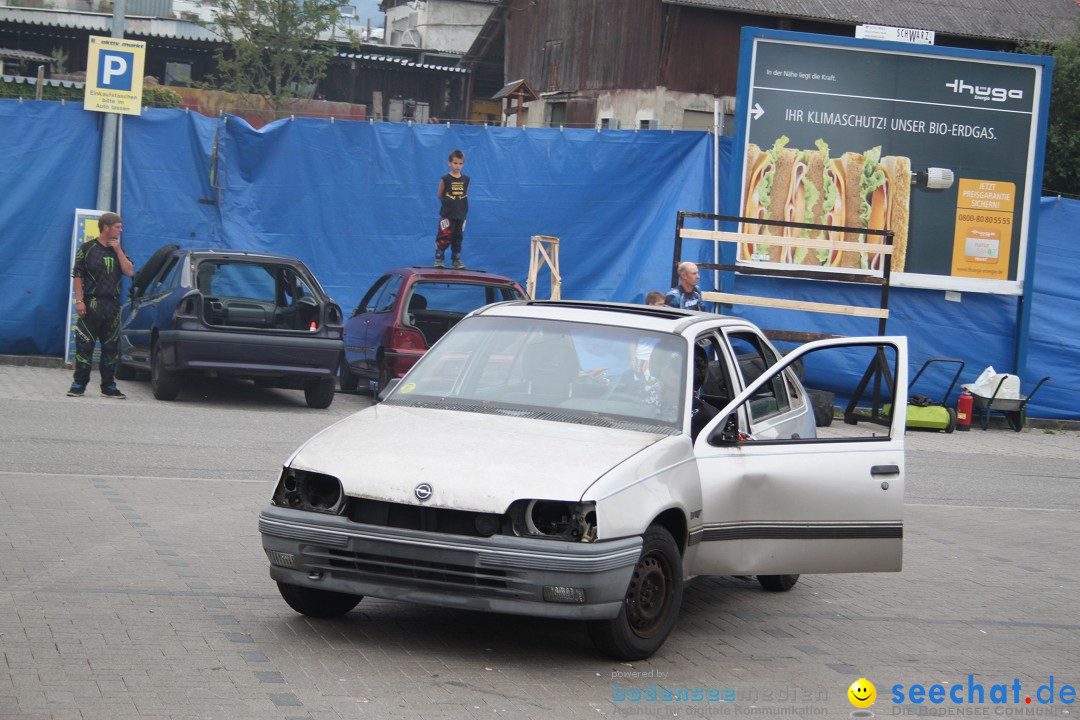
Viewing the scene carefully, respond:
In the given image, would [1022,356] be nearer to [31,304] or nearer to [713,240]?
[713,240]

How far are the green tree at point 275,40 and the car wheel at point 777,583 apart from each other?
32359mm

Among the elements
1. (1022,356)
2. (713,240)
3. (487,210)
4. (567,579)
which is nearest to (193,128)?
(487,210)

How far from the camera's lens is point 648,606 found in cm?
601

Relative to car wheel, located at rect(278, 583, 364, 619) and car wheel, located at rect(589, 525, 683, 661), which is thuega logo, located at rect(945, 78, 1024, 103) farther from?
car wheel, located at rect(278, 583, 364, 619)

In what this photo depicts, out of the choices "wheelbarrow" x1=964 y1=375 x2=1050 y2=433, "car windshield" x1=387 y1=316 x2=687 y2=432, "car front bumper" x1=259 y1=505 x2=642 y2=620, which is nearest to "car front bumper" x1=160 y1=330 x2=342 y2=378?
"car windshield" x1=387 y1=316 x2=687 y2=432

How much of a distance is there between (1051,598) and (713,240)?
8713 millimetres

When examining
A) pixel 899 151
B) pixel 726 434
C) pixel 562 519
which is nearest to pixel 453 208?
pixel 899 151

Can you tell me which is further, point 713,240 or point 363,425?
point 713,240

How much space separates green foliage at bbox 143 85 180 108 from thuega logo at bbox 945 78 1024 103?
18855 millimetres

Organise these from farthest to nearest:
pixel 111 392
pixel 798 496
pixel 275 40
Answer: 1. pixel 275 40
2. pixel 111 392
3. pixel 798 496

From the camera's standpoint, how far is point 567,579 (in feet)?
18.0

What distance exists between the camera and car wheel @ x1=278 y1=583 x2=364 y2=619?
20.3 feet

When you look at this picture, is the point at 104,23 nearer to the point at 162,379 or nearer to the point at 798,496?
the point at 162,379

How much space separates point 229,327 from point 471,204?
481cm
